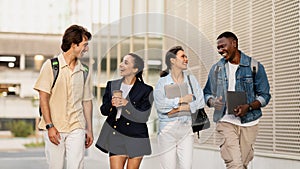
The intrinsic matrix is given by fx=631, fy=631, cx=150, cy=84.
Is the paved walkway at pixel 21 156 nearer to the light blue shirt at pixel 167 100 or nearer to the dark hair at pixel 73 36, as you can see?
the light blue shirt at pixel 167 100

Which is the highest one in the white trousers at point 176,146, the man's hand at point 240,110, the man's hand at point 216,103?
the man's hand at point 216,103

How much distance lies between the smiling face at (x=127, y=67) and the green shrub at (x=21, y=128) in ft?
17.9

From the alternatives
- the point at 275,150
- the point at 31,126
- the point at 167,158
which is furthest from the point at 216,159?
the point at 31,126

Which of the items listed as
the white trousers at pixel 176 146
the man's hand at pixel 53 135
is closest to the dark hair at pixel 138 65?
the white trousers at pixel 176 146

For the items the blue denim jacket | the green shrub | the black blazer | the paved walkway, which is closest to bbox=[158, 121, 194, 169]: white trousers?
the black blazer

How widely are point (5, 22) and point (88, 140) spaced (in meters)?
5.45

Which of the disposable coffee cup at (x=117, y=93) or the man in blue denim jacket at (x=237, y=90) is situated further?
the man in blue denim jacket at (x=237, y=90)

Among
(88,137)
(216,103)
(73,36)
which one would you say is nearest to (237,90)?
(216,103)

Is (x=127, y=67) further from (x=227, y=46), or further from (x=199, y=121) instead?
(x=227, y=46)

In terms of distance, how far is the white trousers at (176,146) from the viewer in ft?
12.5

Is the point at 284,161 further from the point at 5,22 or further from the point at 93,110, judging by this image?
the point at 5,22

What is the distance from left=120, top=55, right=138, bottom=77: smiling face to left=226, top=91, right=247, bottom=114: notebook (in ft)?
1.98

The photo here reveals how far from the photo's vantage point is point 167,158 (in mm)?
3957

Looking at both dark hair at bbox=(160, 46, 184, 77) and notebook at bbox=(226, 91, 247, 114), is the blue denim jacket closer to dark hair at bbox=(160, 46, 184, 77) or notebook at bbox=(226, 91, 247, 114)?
notebook at bbox=(226, 91, 247, 114)
